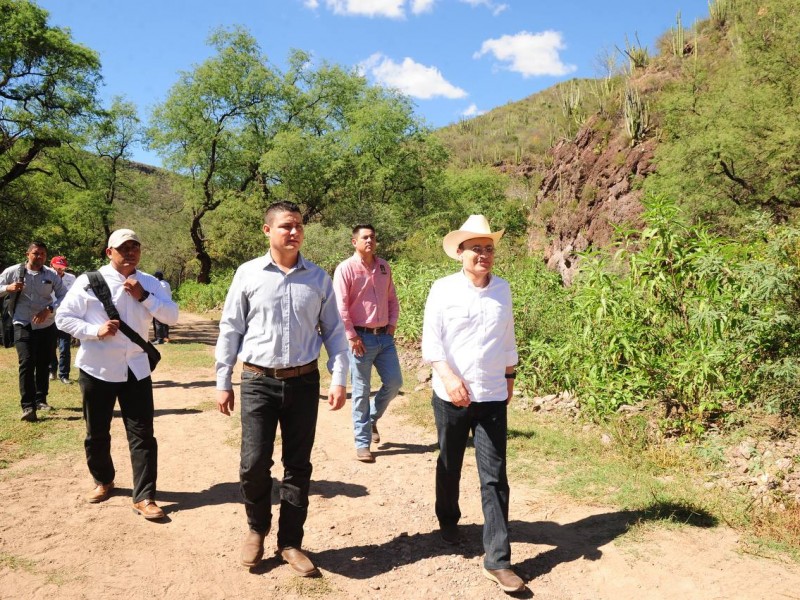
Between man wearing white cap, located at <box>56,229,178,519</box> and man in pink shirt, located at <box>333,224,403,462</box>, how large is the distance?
165 cm

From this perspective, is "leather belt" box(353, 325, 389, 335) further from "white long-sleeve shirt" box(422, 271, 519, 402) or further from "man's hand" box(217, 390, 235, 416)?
"man's hand" box(217, 390, 235, 416)

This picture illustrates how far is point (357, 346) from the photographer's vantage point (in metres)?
5.04

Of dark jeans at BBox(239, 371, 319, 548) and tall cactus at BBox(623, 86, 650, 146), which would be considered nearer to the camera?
dark jeans at BBox(239, 371, 319, 548)

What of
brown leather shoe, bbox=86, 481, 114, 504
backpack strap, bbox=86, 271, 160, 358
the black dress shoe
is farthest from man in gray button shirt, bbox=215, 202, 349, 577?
brown leather shoe, bbox=86, 481, 114, 504

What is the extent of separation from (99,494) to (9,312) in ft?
11.1

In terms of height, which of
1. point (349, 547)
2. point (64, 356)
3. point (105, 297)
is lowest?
point (349, 547)

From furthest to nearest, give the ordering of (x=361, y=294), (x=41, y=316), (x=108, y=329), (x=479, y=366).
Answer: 1. (x=41, y=316)
2. (x=361, y=294)
3. (x=108, y=329)
4. (x=479, y=366)

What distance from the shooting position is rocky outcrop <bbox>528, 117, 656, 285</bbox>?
22.2 meters

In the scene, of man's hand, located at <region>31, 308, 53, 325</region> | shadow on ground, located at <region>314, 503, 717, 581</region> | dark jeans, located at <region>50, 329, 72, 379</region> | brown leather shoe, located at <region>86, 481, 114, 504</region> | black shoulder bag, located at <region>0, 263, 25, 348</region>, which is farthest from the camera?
dark jeans, located at <region>50, 329, 72, 379</region>

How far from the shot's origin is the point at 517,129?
247 feet

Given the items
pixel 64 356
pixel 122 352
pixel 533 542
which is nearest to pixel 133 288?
pixel 122 352

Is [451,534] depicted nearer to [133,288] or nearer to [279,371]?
[279,371]

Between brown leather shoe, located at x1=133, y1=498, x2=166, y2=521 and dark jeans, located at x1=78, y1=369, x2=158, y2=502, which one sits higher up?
dark jeans, located at x1=78, y1=369, x2=158, y2=502

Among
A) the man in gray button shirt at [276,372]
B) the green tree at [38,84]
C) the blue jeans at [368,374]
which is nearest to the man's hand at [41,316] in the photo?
the blue jeans at [368,374]
